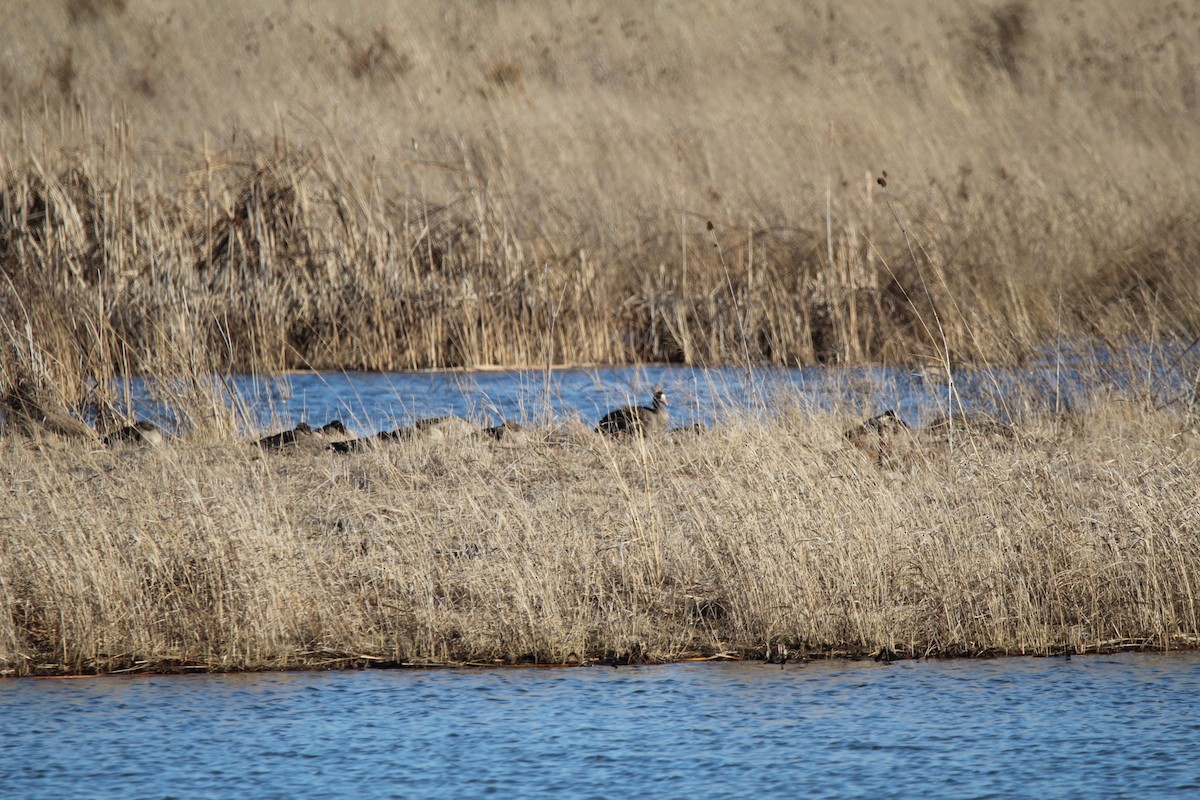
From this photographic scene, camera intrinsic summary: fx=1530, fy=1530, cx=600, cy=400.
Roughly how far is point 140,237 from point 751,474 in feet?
23.8

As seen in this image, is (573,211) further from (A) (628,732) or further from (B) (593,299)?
(A) (628,732)

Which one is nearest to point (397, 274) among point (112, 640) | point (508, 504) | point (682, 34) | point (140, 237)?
point (140, 237)

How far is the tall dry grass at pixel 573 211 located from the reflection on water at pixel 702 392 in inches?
12.3

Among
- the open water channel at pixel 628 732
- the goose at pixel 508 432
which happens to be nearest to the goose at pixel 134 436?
the goose at pixel 508 432

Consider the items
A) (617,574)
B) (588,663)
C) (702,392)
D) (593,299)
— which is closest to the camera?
(588,663)

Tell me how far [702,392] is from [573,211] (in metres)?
4.73

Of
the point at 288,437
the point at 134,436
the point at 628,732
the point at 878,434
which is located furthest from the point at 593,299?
the point at 628,732

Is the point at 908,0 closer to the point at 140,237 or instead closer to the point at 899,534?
the point at 140,237

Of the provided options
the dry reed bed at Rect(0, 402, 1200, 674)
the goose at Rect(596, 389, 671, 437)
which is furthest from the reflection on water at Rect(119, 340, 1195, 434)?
the dry reed bed at Rect(0, 402, 1200, 674)

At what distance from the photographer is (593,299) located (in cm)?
1320

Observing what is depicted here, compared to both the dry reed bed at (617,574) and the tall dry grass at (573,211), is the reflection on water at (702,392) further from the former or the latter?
the dry reed bed at (617,574)

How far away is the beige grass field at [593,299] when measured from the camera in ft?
18.4

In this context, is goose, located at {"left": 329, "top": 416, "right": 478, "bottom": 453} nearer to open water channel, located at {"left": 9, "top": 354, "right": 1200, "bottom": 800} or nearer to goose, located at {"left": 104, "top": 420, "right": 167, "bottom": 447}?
goose, located at {"left": 104, "top": 420, "right": 167, "bottom": 447}

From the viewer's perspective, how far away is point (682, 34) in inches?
1115
